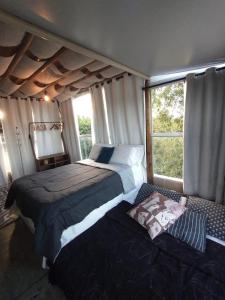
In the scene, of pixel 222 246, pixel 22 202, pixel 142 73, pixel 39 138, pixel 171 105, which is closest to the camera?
pixel 222 246

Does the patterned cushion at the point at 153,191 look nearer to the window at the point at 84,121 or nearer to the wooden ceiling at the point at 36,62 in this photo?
the wooden ceiling at the point at 36,62

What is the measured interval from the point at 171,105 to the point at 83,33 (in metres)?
1.83

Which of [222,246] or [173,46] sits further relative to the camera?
[173,46]

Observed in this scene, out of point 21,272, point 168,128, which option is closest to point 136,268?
point 21,272

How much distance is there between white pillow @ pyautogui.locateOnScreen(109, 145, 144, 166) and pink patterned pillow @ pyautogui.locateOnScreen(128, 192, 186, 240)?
108cm

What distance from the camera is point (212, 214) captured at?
5.28 feet

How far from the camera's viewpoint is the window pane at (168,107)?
2443mm

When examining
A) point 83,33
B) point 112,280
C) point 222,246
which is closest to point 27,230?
point 112,280

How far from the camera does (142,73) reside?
Answer: 2.33 m

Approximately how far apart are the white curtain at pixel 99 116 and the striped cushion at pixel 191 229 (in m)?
2.26

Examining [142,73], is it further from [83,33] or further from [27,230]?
[27,230]

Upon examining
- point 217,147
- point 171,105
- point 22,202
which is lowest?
point 22,202

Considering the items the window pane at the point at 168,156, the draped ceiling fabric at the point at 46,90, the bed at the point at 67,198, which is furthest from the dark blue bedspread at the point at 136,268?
the draped ceiling fabric at the point at 46,90

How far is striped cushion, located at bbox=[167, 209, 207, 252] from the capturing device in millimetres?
1301
